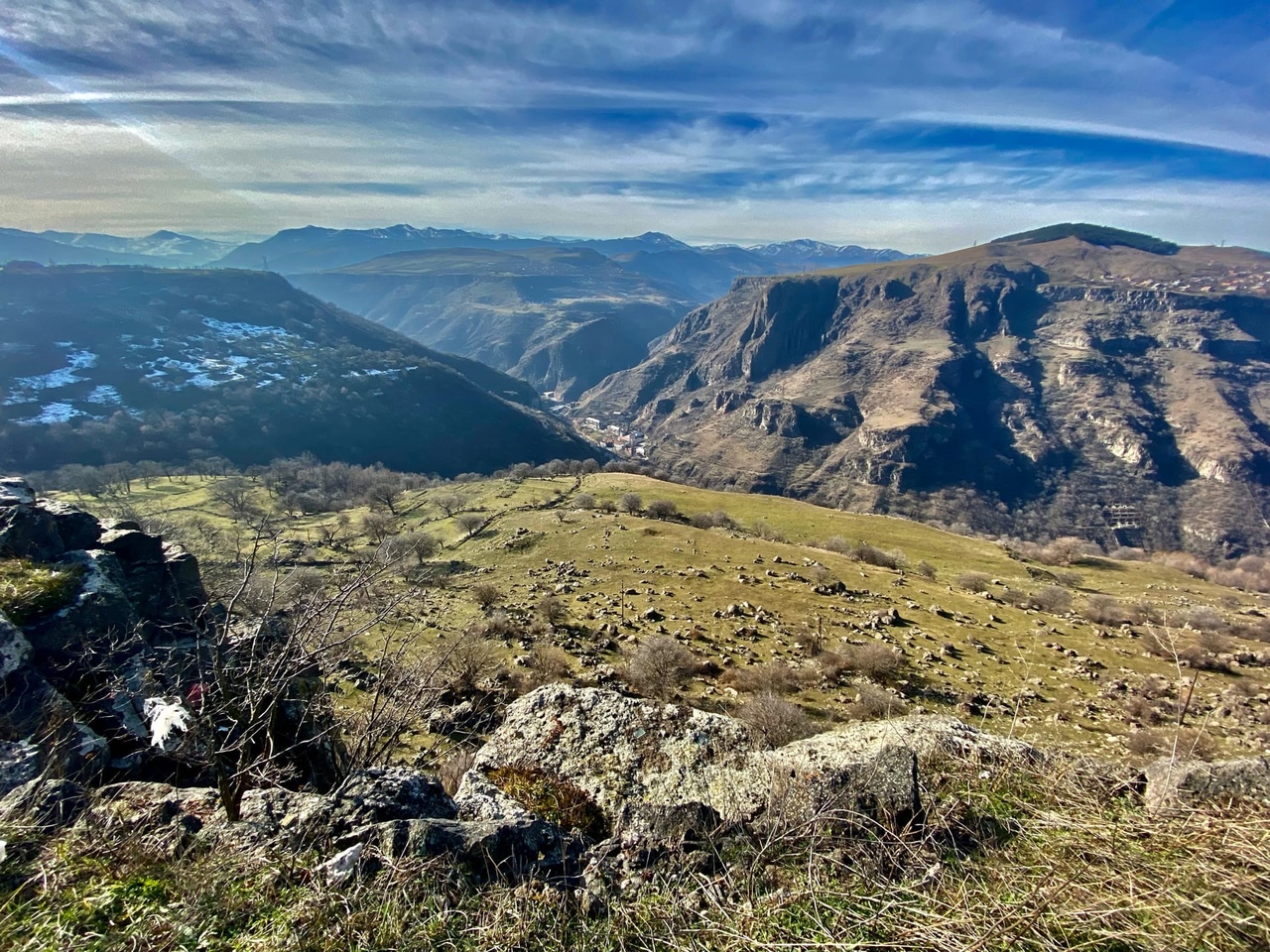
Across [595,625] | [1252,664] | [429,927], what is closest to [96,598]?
[429,927]

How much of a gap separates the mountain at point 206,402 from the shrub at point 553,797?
154826 mm

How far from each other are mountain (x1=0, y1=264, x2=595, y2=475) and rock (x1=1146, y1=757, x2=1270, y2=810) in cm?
15951

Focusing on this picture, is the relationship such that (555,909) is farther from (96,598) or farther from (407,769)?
(96,598)

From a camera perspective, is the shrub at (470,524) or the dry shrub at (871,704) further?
the shrub at (470,524)

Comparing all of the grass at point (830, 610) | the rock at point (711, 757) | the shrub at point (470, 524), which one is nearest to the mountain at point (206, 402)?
the grass at point (830, 610)

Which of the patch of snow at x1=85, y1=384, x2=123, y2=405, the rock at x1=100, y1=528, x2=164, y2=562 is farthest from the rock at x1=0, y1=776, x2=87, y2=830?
the patch of snow at x1=85, y1=384, x2=123, y2=405

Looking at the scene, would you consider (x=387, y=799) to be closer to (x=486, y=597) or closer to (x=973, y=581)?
(x=486, y=597)

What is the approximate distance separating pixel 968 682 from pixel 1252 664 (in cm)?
1295

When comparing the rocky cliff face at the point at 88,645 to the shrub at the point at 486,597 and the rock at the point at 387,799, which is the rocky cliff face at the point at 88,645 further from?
the shrub at the point at 486,597

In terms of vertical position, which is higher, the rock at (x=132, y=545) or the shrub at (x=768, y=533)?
the rock at (x=132, y=545)

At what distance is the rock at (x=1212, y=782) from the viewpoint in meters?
3.53

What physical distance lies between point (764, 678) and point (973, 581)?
25.1 metres

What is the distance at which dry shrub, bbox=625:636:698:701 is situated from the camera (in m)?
17.5

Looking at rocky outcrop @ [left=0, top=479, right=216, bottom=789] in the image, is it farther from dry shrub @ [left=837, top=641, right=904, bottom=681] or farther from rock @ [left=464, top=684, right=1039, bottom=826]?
dry shrub @ [left=837, top=641, right=904, bottom=681]
